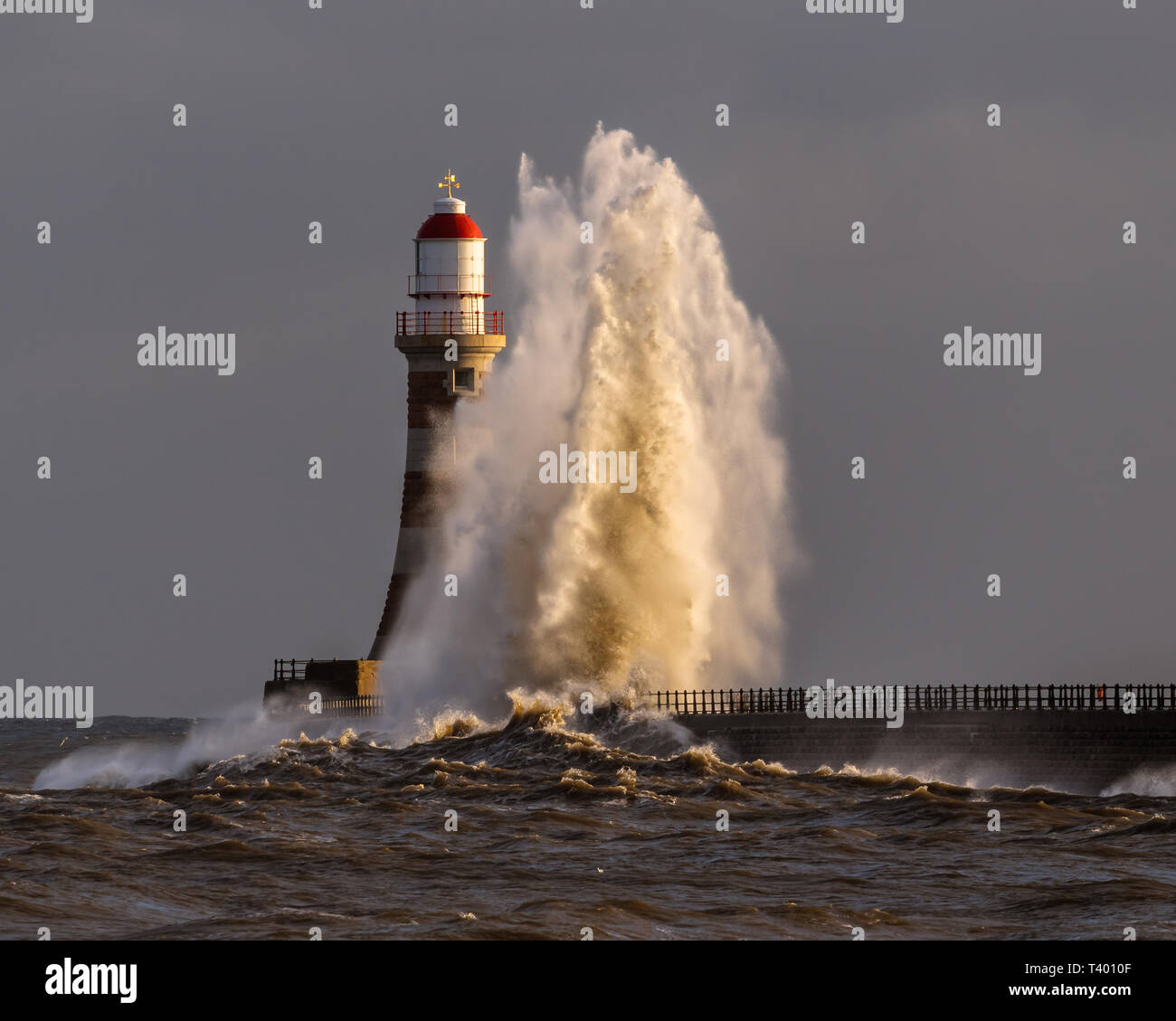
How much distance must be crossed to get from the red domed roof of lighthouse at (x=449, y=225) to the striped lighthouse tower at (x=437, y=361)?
0.9 inches

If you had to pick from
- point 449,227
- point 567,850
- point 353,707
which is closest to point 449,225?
point 449,227

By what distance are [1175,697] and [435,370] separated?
20.4 metres

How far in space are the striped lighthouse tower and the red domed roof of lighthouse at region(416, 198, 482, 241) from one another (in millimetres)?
22

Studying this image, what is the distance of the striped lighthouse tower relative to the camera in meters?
55.7

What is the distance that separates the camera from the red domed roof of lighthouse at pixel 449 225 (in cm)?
5603

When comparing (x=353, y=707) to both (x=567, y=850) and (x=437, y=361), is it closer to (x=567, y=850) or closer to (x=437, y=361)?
(x=437, y=361)

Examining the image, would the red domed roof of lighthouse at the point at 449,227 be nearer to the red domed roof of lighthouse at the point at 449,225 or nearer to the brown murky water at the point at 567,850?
the red domed roof of lighthouse at the point at 449,225

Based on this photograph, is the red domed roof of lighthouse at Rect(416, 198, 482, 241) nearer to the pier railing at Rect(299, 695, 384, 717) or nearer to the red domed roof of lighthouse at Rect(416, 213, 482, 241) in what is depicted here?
the red domed roof of lighthouse at Rect(416, 213, 482, 241)

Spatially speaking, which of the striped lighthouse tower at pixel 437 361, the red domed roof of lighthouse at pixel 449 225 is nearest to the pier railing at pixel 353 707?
the striped lighthouse tower at pixel 437 361

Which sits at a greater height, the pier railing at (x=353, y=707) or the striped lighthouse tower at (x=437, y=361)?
the striped lighthouse tower at (x=437, y=361)
